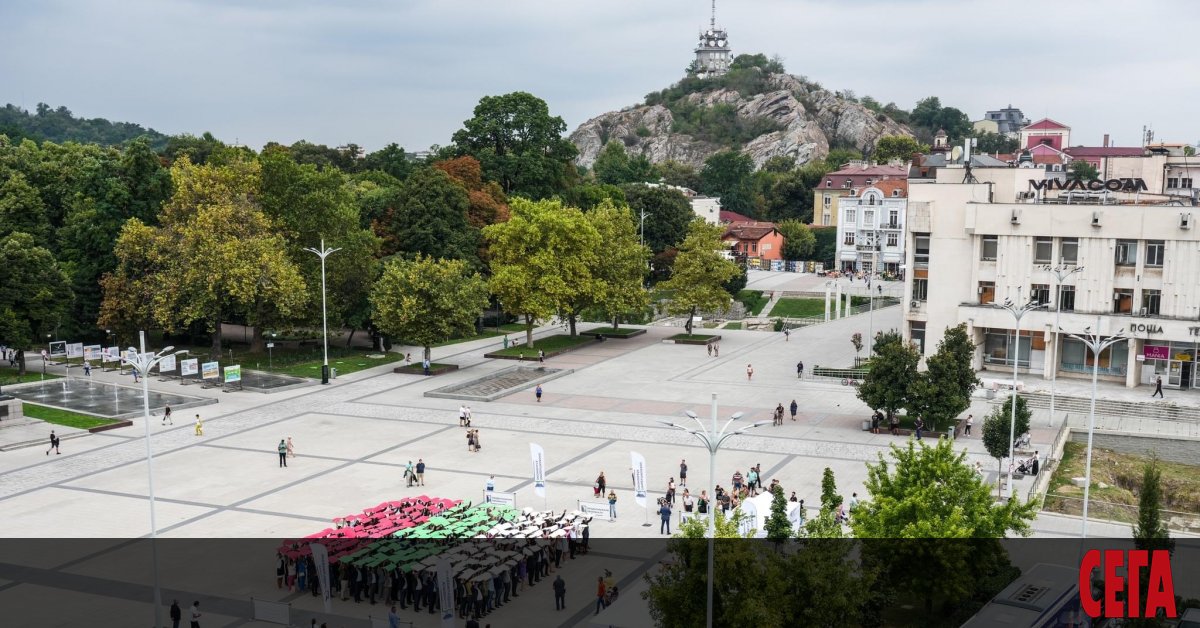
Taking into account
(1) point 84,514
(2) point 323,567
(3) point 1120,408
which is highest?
(2) point 323,567

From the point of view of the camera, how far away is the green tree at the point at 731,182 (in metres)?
157

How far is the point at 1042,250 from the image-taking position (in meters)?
59.8

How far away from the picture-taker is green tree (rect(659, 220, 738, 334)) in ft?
249

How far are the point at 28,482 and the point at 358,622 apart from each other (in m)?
20.9

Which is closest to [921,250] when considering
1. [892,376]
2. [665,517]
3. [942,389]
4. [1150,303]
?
[1150,303]

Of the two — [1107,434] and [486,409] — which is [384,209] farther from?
[1107,434]

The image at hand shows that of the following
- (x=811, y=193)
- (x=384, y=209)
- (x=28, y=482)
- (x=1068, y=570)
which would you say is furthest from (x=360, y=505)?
(x=811, y=193)

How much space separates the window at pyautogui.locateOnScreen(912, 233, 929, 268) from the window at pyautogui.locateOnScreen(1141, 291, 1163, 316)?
12369 millimetres

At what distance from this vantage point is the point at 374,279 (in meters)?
69.8

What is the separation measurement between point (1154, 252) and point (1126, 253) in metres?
1.40

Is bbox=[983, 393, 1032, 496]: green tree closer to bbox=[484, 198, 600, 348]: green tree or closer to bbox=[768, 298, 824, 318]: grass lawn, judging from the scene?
bbox=[484, 198, 600, 348]: green tree

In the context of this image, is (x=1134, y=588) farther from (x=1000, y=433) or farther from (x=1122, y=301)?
(x=1122, y=301)

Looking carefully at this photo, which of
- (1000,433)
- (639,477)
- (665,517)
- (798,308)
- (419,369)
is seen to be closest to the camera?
(665,517)

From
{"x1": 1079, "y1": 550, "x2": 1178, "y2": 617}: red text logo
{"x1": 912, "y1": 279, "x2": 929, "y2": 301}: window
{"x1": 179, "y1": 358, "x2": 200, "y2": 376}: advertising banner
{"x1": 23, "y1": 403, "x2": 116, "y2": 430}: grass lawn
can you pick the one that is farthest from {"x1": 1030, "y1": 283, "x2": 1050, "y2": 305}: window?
{"x1": 23, "y1": 403, "x2": 116, "y2": 430}: grass lawn
